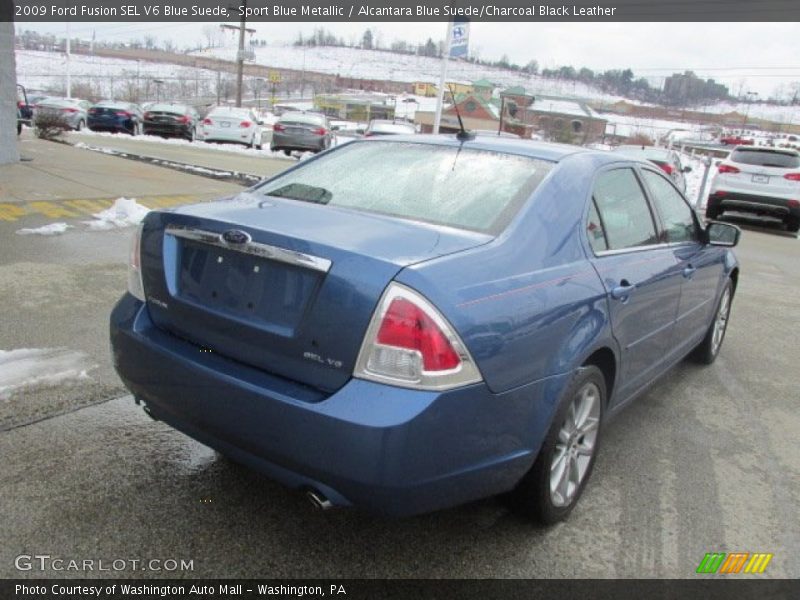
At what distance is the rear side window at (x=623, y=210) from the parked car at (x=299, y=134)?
20.2 m

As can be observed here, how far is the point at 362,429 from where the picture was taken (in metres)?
2.12

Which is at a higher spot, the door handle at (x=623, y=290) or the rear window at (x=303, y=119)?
the rear window at (x=303, y=119)

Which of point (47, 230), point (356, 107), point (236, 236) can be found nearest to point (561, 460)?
point (236, 236)

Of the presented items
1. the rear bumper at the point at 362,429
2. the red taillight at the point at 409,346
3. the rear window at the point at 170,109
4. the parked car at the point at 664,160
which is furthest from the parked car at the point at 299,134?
the red taillight at the point at 409,346

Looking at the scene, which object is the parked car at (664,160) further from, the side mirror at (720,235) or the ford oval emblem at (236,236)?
the ford oval emblem at (236,236)

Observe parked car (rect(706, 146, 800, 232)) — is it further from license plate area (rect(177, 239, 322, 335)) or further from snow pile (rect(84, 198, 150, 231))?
license plate area (rect(177, 239, 322, 335))

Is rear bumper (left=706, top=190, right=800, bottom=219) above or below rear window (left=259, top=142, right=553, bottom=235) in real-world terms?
below

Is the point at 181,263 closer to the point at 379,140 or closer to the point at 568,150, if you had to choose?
the point at 379,140

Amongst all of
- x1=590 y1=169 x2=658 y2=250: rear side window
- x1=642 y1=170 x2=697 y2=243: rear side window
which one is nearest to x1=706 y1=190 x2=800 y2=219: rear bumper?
x1=642 y1=170 x2=697 y2=243: rear side window

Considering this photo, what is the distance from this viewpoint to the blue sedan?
2182 millimetres

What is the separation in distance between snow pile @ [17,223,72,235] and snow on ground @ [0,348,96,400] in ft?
11.3

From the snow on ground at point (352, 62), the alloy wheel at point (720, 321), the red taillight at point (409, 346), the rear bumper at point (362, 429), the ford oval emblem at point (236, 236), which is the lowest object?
the alloy wheel at point (720, 321)

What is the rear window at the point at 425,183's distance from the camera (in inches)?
111

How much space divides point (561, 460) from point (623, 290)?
2.61ft
